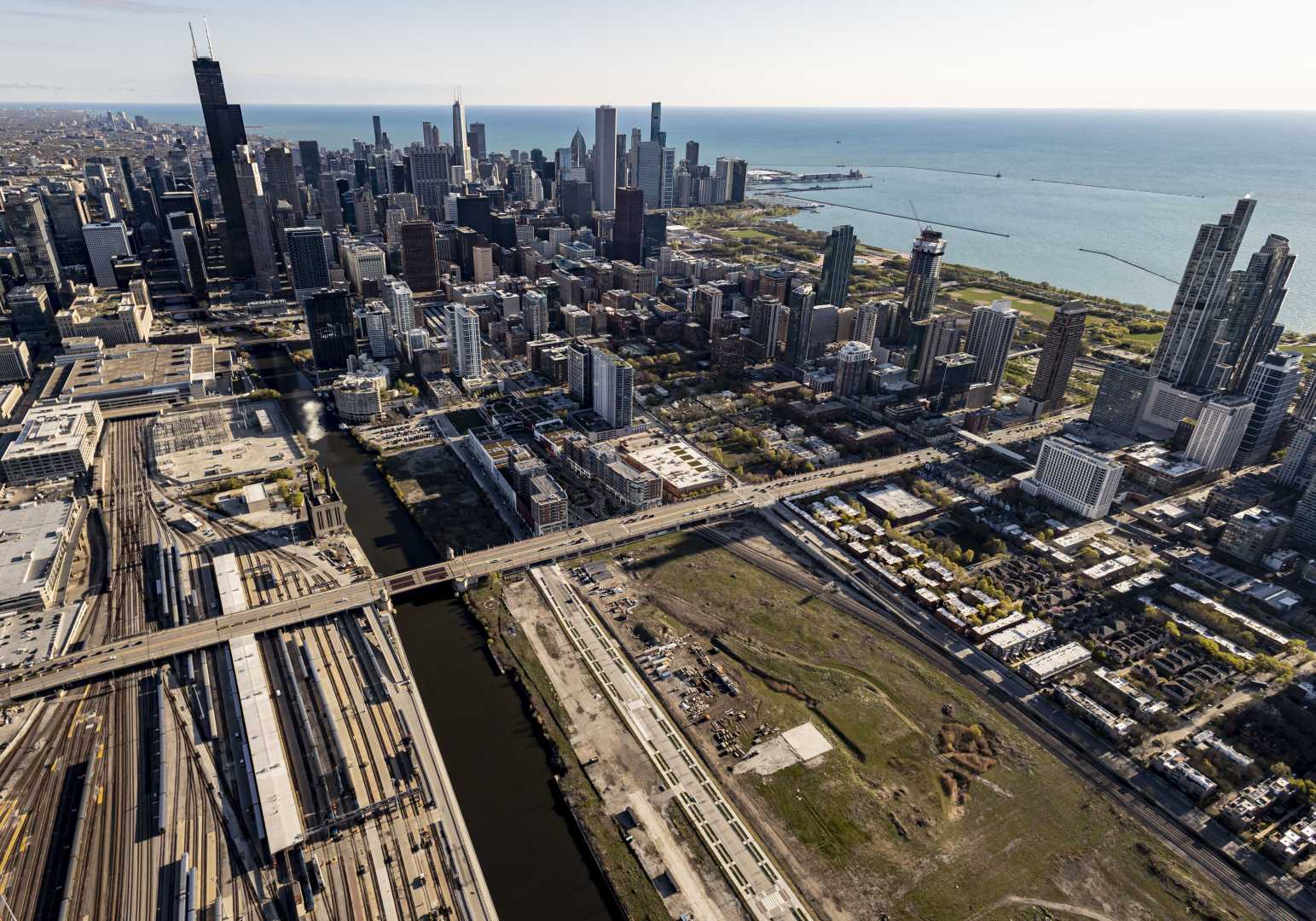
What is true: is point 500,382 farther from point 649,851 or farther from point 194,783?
point 649,851

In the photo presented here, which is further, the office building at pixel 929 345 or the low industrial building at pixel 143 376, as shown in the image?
the office building at pixel 929 345

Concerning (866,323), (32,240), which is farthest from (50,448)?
(866,323)

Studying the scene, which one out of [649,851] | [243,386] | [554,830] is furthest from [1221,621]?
[243,386]

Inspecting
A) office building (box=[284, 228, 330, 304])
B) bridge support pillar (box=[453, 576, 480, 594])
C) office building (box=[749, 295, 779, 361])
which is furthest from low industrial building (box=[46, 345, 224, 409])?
office building (box=[749, 295, 779, 361])

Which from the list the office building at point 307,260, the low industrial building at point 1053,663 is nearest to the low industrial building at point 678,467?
the low industrial building at point 1053,663

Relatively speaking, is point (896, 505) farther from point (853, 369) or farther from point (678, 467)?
point (853, 369)

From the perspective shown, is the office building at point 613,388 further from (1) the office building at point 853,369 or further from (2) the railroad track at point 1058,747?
(1) the office building at point 853,369
